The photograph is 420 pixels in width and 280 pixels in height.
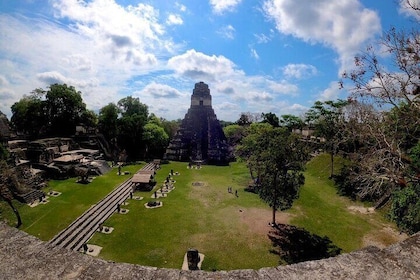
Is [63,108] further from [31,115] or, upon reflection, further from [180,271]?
[180,271]

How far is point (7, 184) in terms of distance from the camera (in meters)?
20.1

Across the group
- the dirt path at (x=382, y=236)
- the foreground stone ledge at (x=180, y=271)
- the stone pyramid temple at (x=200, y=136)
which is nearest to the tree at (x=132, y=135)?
the stone pyramid temple at (x=200, y=136)

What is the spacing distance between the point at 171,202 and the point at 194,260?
9.97 metres

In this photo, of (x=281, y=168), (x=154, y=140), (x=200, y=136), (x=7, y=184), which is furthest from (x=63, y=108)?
(x=281, y=168)

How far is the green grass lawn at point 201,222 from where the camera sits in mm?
14908

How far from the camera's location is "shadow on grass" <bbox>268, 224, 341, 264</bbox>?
15.1 meters

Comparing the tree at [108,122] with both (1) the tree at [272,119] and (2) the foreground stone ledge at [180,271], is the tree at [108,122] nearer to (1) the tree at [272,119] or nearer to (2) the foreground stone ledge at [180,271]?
(1) the tree at [272,119]

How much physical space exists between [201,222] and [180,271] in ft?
53.4

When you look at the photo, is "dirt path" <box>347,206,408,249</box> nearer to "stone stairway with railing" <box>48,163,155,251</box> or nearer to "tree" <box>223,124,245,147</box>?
"stone stairway with railing" <box>48,163,155,251</box>

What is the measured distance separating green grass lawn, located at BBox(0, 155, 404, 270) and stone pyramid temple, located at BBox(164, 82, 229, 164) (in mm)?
14289

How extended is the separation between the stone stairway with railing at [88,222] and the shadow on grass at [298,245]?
1233cm

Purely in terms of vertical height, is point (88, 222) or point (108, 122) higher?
point (108, 122)

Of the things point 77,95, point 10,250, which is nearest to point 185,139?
point 77,95

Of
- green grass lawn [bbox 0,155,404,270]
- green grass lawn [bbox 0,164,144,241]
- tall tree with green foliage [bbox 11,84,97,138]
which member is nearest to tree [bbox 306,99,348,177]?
green grass lawn [bbox 0,155,404,270]
